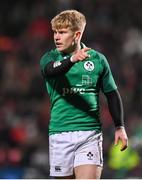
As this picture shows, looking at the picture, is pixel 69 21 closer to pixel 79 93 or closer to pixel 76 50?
pixel 76 50

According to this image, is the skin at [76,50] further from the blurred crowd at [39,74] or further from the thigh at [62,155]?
the blurred crowd at [39,74]

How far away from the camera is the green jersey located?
5.72 m

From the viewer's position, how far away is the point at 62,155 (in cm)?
573

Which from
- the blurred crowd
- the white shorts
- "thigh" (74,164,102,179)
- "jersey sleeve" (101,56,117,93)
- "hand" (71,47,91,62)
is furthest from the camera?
the blurred crowd

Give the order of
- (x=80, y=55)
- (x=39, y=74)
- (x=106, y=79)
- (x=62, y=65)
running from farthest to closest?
(x=39, y=74), (x=106, y=79), (x=62, y=65), (x=80, y=55)

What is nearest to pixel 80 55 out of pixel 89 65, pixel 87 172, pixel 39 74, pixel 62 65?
pixel 62 65

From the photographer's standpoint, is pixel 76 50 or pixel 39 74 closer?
pixel 76 50

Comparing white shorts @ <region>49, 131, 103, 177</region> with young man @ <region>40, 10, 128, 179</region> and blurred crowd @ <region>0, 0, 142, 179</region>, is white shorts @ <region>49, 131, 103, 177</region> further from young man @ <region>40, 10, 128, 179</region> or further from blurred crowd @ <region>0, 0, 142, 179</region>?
blurred crowd @ <region>0, 0, 142, 179</region>

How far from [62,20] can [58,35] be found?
119mm

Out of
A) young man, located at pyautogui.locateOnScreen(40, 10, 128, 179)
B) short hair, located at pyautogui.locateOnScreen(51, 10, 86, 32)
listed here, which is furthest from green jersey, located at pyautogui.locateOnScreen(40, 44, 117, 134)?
short hair, located at pyautogui.locateOnScreen(51, 10, 86, 32)

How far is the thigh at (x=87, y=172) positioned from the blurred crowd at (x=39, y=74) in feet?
14.5

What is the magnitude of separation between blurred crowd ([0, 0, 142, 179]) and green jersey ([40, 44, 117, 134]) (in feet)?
14.3

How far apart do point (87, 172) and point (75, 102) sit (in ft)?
1.83

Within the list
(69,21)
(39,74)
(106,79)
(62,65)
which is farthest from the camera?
(39,74)
